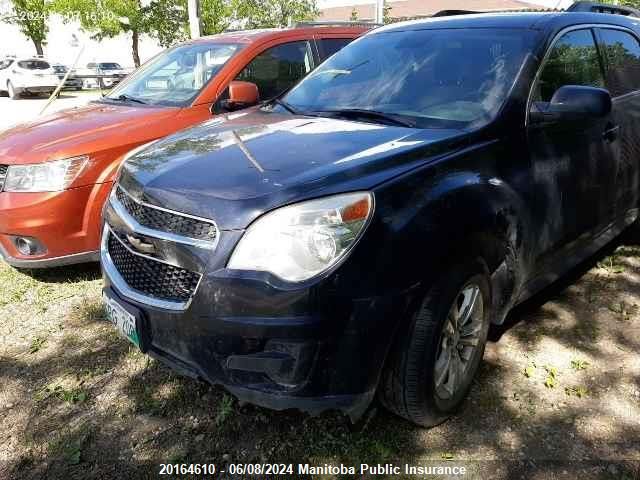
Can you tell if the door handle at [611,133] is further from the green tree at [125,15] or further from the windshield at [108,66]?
the windshield at [108,66]

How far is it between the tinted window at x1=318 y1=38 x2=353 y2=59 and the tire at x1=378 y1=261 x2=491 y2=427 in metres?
3.64

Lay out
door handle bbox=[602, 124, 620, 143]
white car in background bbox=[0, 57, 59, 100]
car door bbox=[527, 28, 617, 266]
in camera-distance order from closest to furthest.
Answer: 1. car door bbox=[527, 28, 617, 266]
2. door handle bbox=[602, 124, 620, 143]
3. white car in background bbox=[0, 57, 59, 100]

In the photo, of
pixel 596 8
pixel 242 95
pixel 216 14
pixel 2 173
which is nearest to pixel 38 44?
pixel 216 14

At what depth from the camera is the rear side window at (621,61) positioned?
356cm

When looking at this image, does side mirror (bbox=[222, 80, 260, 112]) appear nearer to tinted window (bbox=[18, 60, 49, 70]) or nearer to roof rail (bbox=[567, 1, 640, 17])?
roof rail (bbox=[567, 1, 640, 17])

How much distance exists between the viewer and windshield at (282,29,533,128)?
2.66 metres

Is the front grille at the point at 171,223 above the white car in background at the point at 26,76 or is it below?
above

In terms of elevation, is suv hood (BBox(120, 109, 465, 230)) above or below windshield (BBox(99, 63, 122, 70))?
above

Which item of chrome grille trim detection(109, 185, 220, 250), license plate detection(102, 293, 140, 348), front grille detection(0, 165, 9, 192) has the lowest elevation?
license plate detection(102, 293, 140, 348)

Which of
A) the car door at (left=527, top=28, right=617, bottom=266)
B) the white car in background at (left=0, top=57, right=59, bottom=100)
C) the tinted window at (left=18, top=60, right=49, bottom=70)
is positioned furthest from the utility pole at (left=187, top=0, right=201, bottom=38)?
the tinted window at (left=18, top=60, right=49, bottom=70)

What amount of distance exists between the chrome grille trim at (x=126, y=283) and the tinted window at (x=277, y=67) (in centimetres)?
238

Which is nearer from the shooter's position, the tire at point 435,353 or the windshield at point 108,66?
the tire at point 435,353

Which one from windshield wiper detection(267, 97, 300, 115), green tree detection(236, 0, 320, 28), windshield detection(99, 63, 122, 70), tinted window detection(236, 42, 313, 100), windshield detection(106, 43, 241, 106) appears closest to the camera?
windshield wiper detection(267, 97, 300, 115)

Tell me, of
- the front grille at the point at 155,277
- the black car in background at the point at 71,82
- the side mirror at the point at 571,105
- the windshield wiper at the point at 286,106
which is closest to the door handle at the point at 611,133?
the side mirror at the point at 571,105
